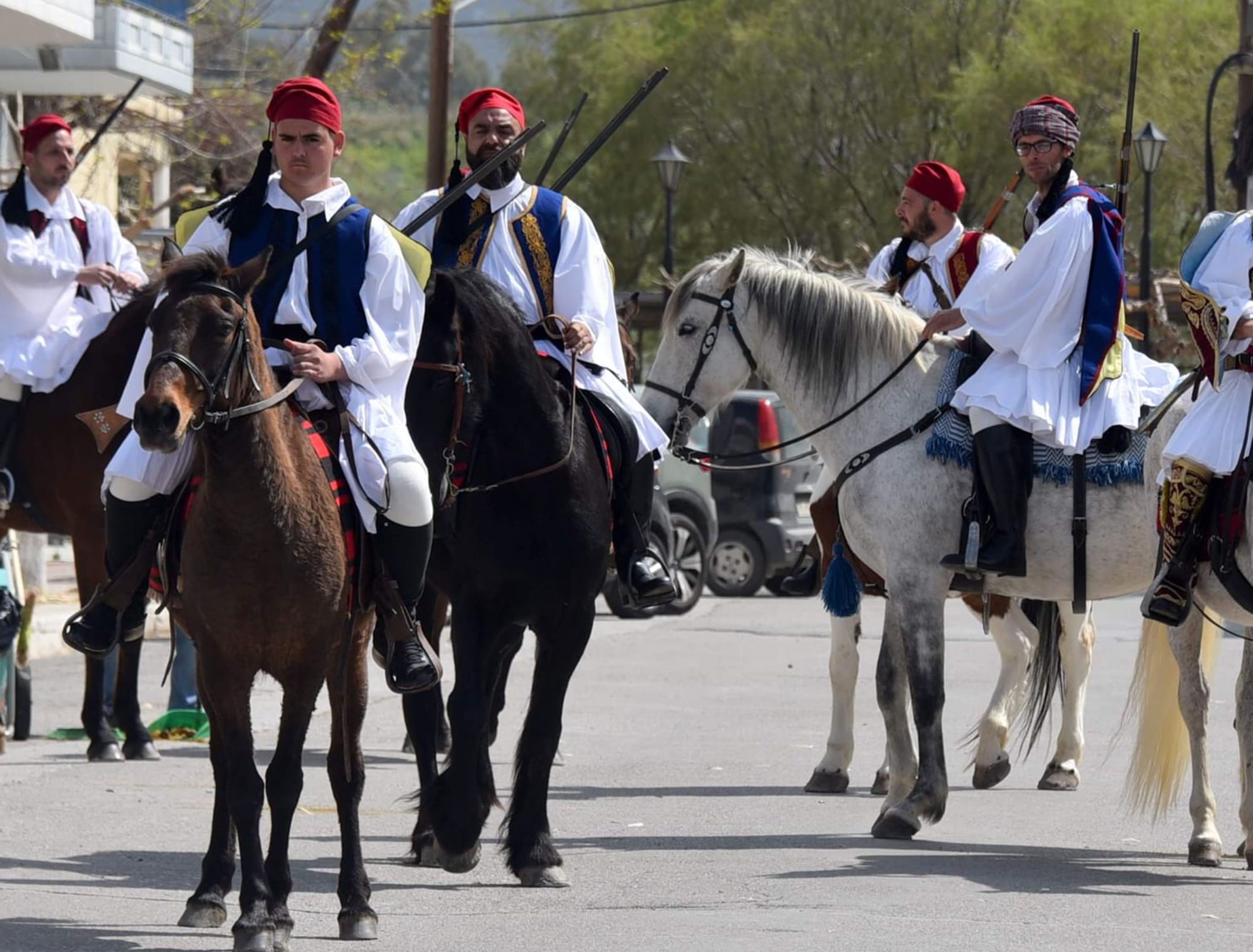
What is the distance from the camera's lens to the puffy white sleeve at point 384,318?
6918 mm

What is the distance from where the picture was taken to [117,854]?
834 centimetres

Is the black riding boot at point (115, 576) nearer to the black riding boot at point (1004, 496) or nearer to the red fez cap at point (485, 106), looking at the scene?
the red fez cap at point (485, 106)

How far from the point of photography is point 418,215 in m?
8.63

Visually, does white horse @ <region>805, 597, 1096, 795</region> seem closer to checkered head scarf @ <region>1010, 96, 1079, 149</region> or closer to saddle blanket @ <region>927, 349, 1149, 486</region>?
saddle blanket @ <region>927, 349, 1149, 486</region>

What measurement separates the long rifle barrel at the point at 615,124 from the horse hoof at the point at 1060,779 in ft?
12.8

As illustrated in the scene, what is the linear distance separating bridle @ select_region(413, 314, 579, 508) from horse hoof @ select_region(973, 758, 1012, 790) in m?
3.92

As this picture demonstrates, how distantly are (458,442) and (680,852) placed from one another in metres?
2.07

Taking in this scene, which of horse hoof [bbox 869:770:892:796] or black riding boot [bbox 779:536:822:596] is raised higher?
black riding boot [bbox 779:536:822:596]

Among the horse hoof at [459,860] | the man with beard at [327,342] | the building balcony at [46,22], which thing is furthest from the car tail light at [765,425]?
the man with beard at [327,342]

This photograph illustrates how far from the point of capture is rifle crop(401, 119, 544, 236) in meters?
7.91

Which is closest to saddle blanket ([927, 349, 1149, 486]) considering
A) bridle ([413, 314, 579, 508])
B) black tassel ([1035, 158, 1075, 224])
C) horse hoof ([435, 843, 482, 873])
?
black tassel ([1035, 158, 1075, 224])

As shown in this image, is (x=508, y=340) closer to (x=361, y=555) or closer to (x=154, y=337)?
(x=361, y=555)

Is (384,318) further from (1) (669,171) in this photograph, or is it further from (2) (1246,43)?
(1) (669,171)

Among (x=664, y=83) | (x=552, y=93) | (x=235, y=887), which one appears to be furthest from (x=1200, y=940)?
(x=552, y=93)
